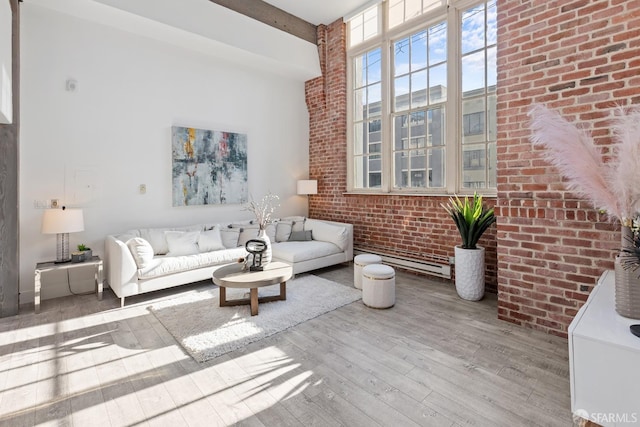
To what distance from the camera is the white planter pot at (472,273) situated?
3484 millimetres

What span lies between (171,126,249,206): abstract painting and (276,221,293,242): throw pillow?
757 millimetres

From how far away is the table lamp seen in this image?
3408mm

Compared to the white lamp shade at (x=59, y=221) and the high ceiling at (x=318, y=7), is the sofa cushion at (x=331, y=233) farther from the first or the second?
the high ceiling at (x=318, y=7)

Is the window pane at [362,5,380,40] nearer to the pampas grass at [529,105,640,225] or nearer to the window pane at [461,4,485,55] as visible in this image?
the window pane at [461,4,485,55]

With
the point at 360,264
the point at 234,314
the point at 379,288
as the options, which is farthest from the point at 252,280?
the point at 360,264

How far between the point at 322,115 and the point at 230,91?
5.67ft

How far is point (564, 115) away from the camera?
2.58 m

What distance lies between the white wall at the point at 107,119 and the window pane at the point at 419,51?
261cm

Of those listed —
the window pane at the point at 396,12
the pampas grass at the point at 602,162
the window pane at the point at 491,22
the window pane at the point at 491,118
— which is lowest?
the pampas grass at the point at 602,162

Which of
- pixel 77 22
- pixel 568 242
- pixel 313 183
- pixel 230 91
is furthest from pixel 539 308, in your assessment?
pixel 77 22

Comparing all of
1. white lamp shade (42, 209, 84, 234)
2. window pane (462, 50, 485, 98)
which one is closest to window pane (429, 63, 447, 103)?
window pane (462, 50, 485, 98)

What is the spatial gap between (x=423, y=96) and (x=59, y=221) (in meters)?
4.78

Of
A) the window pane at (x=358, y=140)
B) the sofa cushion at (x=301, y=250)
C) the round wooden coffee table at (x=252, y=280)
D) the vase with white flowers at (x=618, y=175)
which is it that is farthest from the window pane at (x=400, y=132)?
the vase with white flowers at (x=618, y=175)

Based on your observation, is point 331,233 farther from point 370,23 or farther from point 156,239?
point 370,23
